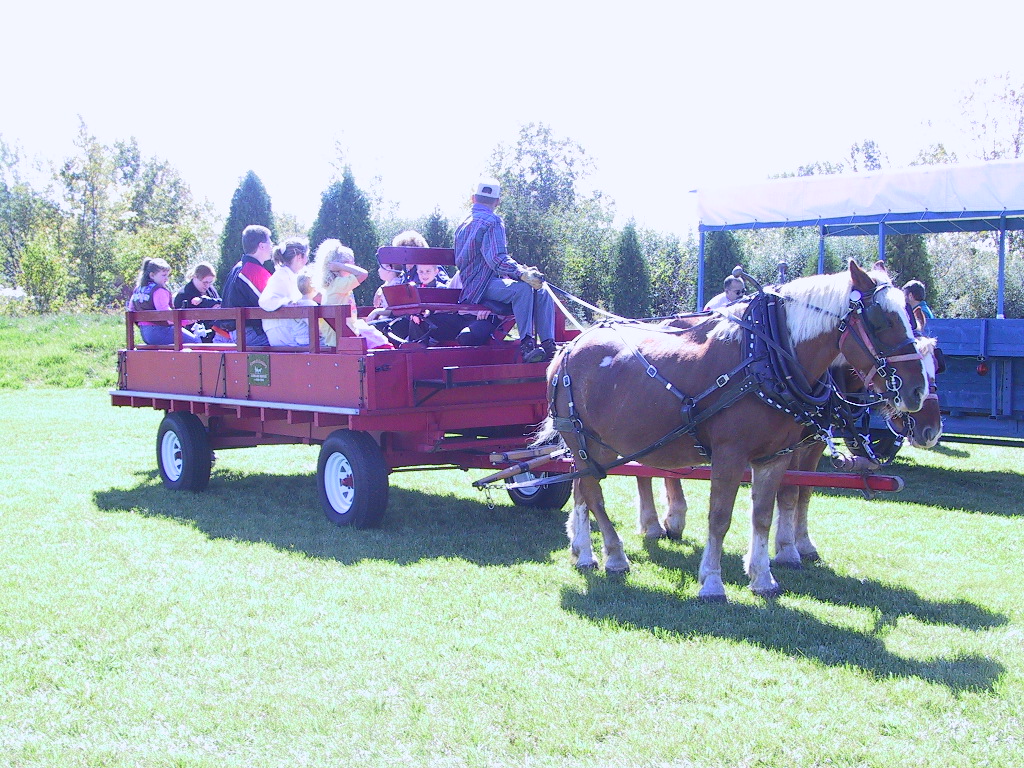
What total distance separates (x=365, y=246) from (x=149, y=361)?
16041 millimetres

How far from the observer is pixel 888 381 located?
484 cm

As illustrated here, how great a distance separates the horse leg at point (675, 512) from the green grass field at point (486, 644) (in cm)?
22

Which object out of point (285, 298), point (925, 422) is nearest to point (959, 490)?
point (925, 422)

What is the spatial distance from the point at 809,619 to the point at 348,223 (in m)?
21.5

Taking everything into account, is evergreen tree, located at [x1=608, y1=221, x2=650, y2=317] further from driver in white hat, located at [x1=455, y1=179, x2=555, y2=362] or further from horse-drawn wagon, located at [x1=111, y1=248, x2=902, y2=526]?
driver in white hat, located at [x1=455, y1=179, x2=555, y2=362]

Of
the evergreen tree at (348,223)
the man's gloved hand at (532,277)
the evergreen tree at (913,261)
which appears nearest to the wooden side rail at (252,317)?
the man's gloved hand at (532,277)

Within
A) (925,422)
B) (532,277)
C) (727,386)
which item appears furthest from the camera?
(532,277)

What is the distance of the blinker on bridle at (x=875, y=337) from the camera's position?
482 cm

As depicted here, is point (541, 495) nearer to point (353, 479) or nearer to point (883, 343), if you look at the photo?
point (353, 479)

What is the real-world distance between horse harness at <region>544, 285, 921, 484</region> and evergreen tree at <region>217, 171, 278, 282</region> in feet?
69.4

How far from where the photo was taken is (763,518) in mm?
5598

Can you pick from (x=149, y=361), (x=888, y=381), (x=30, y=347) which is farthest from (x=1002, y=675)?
(x=30, y=347)

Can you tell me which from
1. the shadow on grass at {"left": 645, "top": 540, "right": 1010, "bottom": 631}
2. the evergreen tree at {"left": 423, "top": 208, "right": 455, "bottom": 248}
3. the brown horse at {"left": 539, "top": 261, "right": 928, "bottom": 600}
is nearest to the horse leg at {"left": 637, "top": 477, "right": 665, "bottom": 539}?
the shadow on grass at {"left": 645, "top": 540, "right": 1010, "bottom": 631}

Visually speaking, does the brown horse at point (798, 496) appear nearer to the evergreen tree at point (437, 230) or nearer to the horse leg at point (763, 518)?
the horse leg at point (763, 518)
